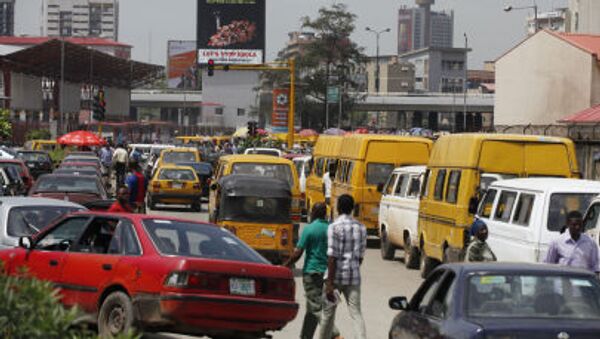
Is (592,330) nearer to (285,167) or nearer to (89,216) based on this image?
(89,216)

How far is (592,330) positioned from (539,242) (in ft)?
25.4

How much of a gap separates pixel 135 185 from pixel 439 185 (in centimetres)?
566

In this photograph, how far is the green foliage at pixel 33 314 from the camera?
6.54m

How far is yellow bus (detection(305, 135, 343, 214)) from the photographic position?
1444 inches

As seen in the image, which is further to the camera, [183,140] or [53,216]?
[183,140]

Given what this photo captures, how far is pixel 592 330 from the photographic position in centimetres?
943

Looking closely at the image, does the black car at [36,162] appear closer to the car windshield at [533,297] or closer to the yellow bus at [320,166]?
the yellow bus at [320,166]

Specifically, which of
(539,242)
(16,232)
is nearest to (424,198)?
(539,242)

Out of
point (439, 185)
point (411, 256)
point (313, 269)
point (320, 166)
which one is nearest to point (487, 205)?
point (439, 185)

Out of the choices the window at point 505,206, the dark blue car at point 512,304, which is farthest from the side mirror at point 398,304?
the window at point 505,206

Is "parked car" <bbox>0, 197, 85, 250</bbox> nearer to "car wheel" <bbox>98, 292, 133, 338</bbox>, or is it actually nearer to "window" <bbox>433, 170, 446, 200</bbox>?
"car wheel" <bbox>98, 292, 133, 338</bbox>

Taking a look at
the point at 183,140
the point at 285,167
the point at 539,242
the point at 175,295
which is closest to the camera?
the point at 175,295

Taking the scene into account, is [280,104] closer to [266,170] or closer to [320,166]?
[320,166]

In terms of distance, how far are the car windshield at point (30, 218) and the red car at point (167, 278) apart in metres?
3.34
